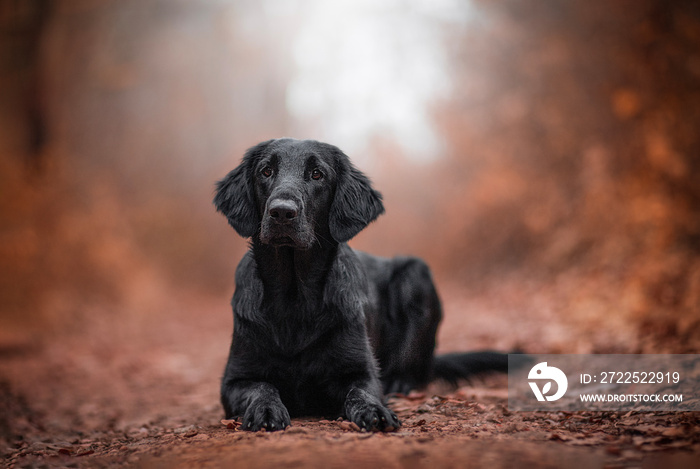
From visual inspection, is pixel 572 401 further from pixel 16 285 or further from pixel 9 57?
pixel 9 57

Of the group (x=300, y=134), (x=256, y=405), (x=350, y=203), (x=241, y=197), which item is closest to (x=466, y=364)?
(x=350, y=203)

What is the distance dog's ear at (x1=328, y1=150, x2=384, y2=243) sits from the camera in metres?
3.02

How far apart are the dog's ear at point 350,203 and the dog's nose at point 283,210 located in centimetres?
41

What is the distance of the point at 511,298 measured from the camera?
9969mm

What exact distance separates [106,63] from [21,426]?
9.77m

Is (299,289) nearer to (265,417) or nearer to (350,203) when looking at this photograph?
(350,203)

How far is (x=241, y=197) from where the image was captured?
311cm

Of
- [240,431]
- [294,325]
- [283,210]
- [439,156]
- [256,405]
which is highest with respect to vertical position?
[439,156]

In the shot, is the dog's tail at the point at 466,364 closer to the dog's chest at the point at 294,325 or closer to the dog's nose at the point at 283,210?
the dog's chest at the point at 294,325

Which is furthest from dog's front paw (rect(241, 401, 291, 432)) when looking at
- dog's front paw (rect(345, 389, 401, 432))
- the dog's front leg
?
dog's front paw (rect(345, 389, 401, 432))

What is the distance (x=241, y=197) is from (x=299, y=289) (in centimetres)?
67

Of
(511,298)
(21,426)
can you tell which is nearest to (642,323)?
(511,298)

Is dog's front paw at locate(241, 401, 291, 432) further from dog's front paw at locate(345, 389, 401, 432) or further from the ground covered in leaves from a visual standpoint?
dog's front paw at locate(345, 389, 401, 432)

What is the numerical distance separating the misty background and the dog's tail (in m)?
1.45
